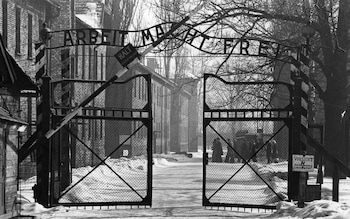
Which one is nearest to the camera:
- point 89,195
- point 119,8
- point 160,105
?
point 89,195

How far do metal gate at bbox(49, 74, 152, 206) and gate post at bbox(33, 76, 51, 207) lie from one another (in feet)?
0.56

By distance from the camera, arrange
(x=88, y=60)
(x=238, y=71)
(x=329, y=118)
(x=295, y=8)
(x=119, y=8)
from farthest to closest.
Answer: (x=119, y=8)
(x=88, y=60)
(x=238, y=71)
(x=329, y=118)
(x=295, y=8)

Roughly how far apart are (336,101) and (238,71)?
4.23m

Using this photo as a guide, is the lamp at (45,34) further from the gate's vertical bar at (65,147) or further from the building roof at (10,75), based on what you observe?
the building roof at (10,75)

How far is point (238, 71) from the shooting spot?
2636 cm

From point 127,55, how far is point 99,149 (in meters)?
26.8

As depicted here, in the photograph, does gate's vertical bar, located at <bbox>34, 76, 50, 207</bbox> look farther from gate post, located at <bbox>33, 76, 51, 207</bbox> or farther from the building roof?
the building roof

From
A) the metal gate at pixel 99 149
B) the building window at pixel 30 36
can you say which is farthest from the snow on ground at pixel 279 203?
the building window at pixel 30 36

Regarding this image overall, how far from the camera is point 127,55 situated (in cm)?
1445

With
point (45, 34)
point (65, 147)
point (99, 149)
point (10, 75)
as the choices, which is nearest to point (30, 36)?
point (65, 147)

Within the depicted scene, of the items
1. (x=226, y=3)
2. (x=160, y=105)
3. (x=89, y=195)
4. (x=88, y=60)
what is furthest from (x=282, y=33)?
(x=160, y=105)

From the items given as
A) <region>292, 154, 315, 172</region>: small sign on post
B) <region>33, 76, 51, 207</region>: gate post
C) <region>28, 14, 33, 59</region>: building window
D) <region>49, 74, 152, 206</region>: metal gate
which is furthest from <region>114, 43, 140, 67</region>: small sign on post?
<region>28, 14, 33, 59</region>: building window

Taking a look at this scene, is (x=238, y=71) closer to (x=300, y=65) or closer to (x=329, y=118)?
(x=329, y=118)

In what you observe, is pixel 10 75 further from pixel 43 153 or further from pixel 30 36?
pixel 30 36
